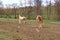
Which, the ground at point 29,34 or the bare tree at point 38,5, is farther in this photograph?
the bare tree at point 38,5

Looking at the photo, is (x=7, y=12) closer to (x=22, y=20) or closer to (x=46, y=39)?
(x=22, y=20)

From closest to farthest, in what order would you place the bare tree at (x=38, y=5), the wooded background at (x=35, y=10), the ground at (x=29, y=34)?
1. the ground at (x=29, y=34)
2. the wooded background at (x=35, y=10)
3. the bare tree at (x=38, y=5)

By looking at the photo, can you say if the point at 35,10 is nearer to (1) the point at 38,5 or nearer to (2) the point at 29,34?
(1) the point at 38,5

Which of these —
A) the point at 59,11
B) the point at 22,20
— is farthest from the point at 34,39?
the point at 59,11

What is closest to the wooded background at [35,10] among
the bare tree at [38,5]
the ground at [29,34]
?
the bare tree at [38,5]

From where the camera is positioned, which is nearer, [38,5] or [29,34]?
[29,34]

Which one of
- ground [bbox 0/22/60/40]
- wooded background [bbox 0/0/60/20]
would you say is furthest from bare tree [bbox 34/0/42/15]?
ground [bbox 0/22/60/40]

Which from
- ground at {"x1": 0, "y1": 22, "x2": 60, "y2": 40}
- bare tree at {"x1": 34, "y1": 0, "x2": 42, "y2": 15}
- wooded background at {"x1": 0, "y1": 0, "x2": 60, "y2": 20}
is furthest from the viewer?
bare tree at {"x1": 34, "y1": 0, "x2": 42, "y2": 15}

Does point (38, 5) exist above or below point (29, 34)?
above

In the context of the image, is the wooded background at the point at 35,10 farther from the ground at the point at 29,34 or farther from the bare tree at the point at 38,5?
the ground at the point at 29,34

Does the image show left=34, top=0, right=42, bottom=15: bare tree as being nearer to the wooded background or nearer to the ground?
the wooded background

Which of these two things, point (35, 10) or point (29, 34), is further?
point (35, 10)

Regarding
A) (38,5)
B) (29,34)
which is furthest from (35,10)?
(29,34)

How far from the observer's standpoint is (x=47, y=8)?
36.6 meters
